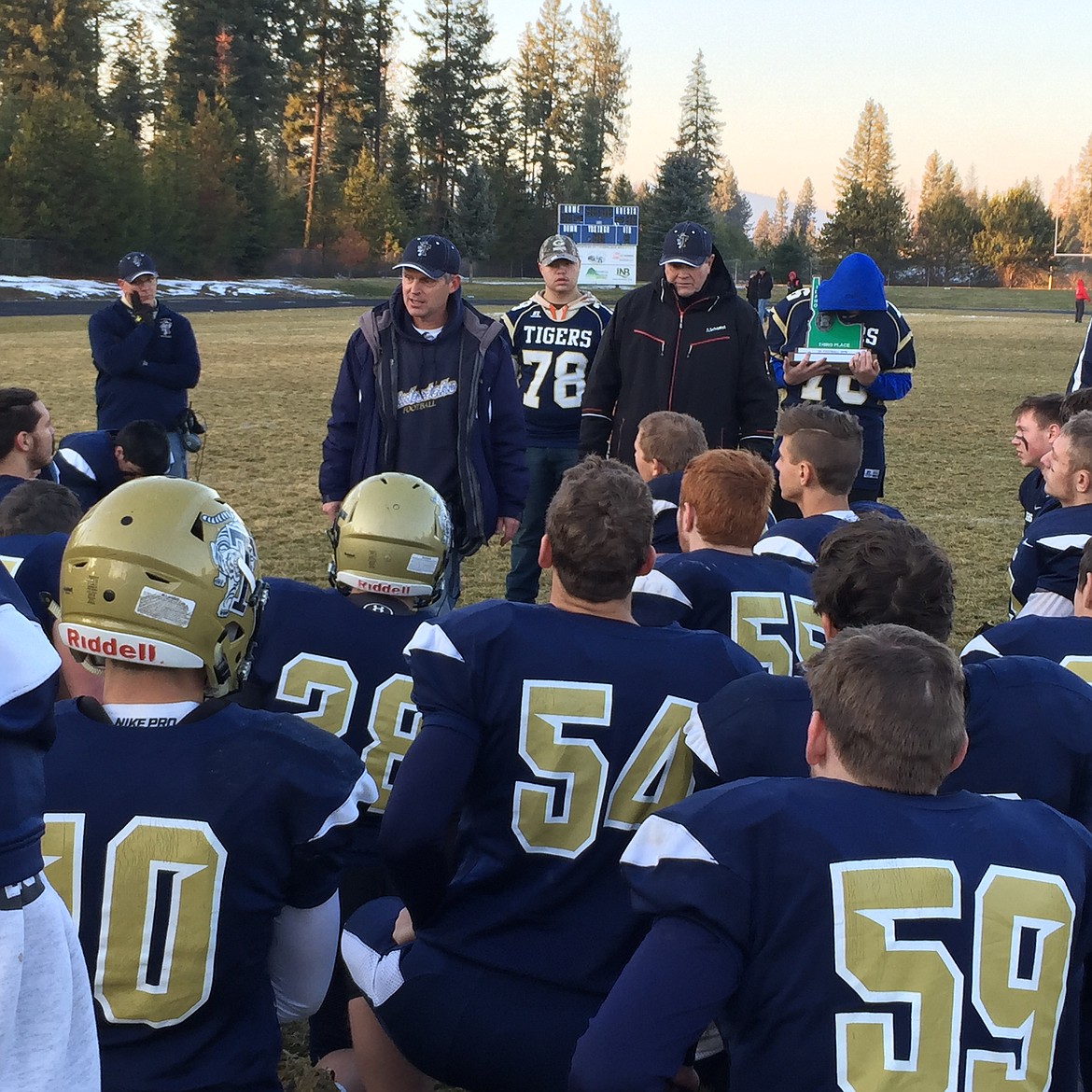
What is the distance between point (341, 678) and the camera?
3115 mm

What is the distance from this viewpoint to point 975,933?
1.73 meters

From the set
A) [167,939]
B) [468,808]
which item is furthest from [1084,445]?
[167,939]

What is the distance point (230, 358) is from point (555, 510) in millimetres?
20872

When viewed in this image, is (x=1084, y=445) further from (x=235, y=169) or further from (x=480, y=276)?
(x=480, y=276)

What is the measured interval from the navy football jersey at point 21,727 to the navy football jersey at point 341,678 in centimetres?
142

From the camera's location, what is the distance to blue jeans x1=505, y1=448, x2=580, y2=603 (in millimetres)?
6602

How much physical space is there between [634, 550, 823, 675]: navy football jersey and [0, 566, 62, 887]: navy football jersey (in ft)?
6.83

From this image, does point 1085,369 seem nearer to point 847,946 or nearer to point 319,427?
point 847,946

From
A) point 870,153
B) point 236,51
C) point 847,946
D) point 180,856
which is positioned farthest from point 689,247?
point 870,153

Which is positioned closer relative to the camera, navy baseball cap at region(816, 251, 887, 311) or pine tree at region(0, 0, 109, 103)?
navy baseball cap at region(816, 251, 887, 311)

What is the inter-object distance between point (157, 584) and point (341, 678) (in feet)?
3.38

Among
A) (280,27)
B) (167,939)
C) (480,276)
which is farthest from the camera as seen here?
(480,276)

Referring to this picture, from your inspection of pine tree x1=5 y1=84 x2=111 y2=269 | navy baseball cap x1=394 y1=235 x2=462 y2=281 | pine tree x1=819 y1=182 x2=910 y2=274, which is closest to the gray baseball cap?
navy baseball cap x1=394 y1=235 x2=462 y2=281

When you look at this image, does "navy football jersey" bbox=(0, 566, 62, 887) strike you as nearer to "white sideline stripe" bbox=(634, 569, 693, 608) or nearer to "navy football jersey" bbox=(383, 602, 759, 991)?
"navy football jersey" bbox=(383, 602, 759, 991)
